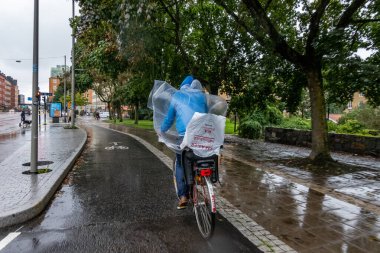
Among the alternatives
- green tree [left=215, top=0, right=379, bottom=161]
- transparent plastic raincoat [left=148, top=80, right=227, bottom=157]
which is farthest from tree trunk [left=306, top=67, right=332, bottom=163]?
transparent plastic raincoat [left=148, top=80, right=227, bottom=157]

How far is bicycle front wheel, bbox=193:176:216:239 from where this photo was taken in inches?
152

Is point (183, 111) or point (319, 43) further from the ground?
point (319, 43)

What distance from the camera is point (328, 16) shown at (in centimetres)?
1216

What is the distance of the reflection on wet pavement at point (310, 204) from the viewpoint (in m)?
3.97

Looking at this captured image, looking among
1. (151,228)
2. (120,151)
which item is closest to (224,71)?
(120,151)

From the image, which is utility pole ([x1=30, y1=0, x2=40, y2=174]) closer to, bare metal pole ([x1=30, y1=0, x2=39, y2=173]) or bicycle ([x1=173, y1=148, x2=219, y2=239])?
bare metal pole ([x1=30, y1=0, x2=39, y2=173])

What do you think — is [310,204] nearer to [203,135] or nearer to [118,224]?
[203,135]

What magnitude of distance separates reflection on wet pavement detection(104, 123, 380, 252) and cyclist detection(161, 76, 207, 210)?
1208mm

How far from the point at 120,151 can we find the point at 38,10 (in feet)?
21.0

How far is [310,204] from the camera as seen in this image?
213 inches

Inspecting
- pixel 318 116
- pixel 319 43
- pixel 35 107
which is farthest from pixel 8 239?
pixel 318 116

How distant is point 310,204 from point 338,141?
8080 millimetres

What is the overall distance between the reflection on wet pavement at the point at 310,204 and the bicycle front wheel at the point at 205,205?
93 cm

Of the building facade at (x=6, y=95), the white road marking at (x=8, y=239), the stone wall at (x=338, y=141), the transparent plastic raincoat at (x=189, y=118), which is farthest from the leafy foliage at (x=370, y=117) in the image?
the building facade at (x=6, y=95)
